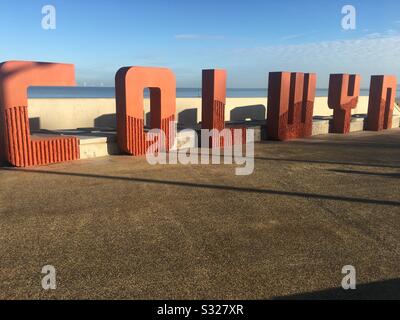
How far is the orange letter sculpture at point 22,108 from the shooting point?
10148 millimetres

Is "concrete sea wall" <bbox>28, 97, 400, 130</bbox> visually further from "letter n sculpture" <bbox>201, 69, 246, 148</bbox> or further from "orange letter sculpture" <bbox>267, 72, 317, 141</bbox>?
"orange letter sculpture" <bbox>267, 72, 317, 141</bbox>

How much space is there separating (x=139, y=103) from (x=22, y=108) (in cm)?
365

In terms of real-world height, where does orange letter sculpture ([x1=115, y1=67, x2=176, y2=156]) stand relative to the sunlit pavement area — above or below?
above

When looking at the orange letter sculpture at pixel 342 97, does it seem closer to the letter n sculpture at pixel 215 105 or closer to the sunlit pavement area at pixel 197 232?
the letter n sculpture at pixel 215 105

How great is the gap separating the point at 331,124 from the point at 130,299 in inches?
744

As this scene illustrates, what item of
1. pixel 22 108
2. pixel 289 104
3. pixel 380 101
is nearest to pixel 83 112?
pixel 22 108

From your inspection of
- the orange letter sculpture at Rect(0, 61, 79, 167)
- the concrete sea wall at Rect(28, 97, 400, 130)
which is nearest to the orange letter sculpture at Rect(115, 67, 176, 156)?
the orange letter sculpture at Rect(0, 61, 79, 167)

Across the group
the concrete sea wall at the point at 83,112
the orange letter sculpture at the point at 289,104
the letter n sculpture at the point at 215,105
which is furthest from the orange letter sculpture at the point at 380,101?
the letter n sculpture at the point at 215,105

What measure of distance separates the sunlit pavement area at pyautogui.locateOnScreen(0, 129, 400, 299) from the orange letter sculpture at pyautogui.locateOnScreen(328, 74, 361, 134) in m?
10.0

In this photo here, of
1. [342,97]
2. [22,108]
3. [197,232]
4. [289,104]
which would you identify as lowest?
[197,232]

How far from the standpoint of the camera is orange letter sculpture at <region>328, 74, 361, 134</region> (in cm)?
1956

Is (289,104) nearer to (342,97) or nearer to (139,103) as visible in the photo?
(342,97)

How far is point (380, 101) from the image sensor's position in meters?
21.7

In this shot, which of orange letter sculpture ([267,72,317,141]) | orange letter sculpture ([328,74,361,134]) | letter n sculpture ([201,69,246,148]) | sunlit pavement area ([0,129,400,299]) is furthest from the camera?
orange letter sculpture ([328,74,361,134])
